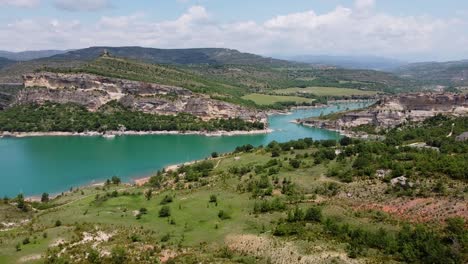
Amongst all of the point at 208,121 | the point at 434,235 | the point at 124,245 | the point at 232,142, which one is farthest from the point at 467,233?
the point at 208,121

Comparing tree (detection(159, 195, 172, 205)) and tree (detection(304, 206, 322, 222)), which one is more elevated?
tree (detection(304, 206, 322, 222))

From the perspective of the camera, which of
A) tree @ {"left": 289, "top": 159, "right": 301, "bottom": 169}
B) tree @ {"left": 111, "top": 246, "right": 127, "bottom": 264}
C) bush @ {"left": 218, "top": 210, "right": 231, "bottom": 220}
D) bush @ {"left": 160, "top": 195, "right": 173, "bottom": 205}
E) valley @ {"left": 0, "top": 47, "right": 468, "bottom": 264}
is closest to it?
tree @ {"left": 111, "top": 246, "right": 127, "bottom": 264}

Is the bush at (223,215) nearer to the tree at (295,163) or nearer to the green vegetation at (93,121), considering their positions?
→ the tree at (295,163)

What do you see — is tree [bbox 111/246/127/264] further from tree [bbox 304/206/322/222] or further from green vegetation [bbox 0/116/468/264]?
tree [bbox 304/206/322/222]

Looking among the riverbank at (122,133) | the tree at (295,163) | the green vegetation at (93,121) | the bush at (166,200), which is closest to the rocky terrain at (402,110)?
the riverbank at (122,133)

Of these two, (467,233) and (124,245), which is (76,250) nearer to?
(124,245)

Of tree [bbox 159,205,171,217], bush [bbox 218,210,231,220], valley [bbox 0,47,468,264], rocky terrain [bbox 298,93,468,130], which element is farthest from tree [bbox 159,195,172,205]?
rocky terrain [bbox 298,93,468,130]
